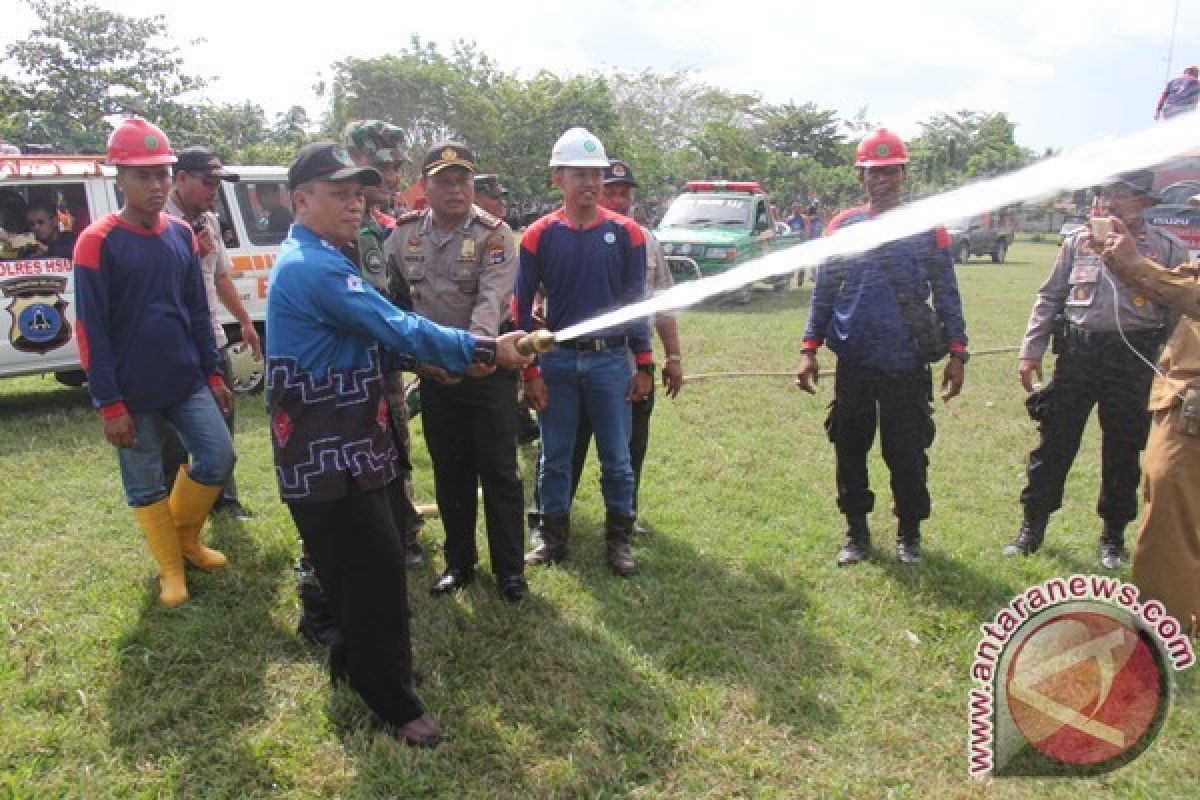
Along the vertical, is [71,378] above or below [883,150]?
below

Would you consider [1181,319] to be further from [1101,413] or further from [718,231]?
[718,231]

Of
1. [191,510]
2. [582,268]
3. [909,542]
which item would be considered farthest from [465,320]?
[909,542]

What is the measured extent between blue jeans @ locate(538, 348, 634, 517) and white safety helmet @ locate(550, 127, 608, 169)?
915 millimetres

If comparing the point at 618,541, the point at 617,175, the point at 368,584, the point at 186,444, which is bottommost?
the point at 618,541

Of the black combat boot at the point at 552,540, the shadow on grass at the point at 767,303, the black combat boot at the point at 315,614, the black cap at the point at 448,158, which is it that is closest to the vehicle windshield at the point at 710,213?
the shadow on grass at the point at 767,303

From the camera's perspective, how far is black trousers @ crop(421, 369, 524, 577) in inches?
148

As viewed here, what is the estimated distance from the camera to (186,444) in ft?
12.7

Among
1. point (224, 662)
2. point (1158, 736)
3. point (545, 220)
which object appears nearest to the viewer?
point (1158, 736)

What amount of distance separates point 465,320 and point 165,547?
1801 mm

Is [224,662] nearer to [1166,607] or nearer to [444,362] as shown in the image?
[444,362]

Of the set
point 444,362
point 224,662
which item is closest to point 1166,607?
point 444,362

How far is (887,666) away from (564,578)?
1.61 meters

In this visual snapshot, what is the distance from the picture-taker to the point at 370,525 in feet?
8.96

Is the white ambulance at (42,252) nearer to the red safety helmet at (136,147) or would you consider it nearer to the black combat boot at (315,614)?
the red safety helmet at (136,147)
